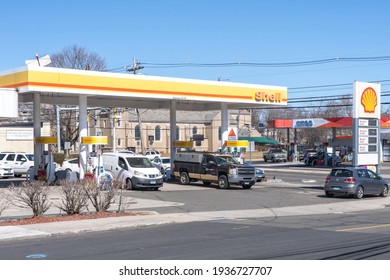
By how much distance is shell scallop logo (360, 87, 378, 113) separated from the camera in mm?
33469

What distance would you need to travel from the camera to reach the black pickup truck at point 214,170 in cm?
3275

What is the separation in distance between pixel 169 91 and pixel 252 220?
55.3 ft

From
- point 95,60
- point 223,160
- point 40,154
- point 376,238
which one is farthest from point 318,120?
point 376,238

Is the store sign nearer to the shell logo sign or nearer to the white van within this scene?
the shell logo sign

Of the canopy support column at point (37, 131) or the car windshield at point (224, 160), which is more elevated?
the canopy support column at point (37, 131)

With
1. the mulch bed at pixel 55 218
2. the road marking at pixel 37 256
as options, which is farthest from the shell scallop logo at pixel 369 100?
the road marking at pixel 37 256

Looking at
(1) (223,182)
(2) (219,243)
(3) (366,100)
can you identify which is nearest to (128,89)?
(1) (223,182)

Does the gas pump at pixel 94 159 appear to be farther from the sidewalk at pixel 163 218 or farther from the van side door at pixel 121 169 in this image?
the sidewalk at pixel 163 218

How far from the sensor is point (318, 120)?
62250 mm

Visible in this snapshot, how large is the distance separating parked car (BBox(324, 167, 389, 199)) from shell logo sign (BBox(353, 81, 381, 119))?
5.09 meters

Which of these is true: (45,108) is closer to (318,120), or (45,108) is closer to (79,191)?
(318,120)

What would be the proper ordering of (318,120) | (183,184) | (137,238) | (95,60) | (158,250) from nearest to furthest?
(158,250), (137,238), (183,184), (318,120), (95,60)

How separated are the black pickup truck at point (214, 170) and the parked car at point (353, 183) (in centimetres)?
516

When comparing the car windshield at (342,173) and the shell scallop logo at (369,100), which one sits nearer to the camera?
Result: the car windshield at (342,173)
